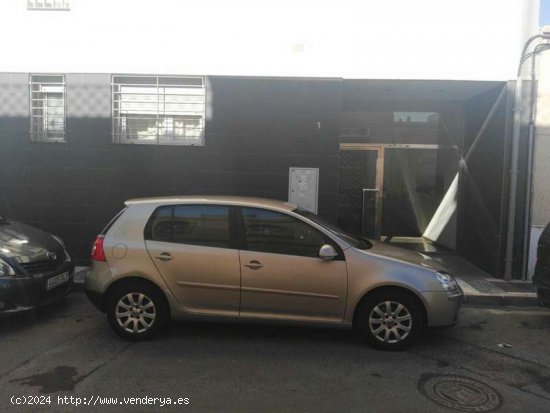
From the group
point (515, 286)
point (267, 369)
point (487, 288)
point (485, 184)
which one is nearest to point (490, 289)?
point (487, 288)

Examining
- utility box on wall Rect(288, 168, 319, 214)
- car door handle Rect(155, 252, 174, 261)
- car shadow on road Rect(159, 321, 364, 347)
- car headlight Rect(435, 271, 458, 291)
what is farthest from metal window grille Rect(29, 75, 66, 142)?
car headlight Rect(435, 271, 458, 291)

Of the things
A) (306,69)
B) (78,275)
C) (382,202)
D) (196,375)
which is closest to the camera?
(196,375)

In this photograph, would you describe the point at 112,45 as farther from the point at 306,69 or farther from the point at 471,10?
the point at 471,10

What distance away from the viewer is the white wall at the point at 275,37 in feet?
26.0

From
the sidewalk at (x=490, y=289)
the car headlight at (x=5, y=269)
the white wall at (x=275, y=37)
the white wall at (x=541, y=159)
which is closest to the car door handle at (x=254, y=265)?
the car headlight at (x=5, y=269)

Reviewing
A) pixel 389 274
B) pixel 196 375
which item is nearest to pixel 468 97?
pixel 389 274

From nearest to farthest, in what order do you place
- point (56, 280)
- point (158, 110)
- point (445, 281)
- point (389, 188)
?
point (445, 281) → point (56, 280) → point (158, 110) → point (389, 188)

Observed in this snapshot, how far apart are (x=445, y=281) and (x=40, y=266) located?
176 inches

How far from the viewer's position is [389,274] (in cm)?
479

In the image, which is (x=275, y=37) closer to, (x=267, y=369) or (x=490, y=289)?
(x=490, y=289)

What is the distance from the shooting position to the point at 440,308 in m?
4.82

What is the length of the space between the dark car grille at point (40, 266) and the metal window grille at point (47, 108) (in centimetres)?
339

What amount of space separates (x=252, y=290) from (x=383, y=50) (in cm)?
504

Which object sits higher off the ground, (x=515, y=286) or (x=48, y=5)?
(x=48, y=5)
